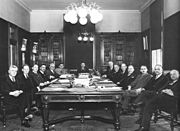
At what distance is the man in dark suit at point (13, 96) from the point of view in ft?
19.4

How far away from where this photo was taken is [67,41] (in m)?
13.4

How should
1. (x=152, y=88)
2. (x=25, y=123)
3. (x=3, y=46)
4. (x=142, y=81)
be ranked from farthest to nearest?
(x=3, y=46)
(x=142, y=81)
(x=152, y=88)
(x=25, y=123)

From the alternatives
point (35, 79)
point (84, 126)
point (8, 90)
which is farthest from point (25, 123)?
point (35, 79)

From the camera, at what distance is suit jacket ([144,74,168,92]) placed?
20.4ft

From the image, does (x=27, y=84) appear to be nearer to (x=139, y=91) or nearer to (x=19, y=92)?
(x=19, y=92)

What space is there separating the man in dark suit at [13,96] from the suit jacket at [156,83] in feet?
9.28

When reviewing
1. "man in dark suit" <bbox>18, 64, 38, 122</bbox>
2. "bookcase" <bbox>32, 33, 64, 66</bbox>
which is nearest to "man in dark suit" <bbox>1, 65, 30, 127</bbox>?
"man in dark suit" <bbox>18, 64, 38, 122</bbox>

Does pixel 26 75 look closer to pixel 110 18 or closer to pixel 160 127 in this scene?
pixel 160 127

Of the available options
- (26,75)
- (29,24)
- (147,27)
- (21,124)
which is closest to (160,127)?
(21,124)

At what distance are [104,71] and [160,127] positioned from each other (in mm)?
7407

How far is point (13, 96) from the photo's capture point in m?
6.20

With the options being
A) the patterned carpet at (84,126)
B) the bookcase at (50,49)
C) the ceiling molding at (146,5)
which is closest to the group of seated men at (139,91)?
the patterned carpet at (84,126)

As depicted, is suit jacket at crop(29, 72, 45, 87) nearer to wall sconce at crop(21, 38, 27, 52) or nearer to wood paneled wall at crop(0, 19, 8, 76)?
wood paneled wall at crop(0, 19, 8, 76)

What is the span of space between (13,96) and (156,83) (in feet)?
10.3
